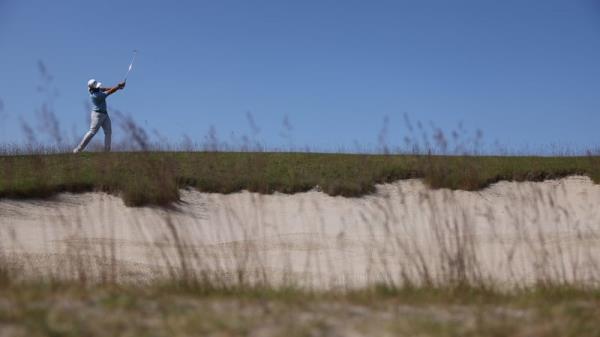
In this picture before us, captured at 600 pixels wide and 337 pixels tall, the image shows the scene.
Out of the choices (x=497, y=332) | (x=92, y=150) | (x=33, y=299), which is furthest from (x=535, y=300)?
(x=92, y=150)

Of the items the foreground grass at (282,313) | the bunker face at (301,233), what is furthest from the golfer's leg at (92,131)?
the foreground grass at (282,313)

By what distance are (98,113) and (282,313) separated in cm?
981

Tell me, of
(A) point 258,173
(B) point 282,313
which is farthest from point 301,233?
(B) point 282,313

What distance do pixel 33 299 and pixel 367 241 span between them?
20.4 ft

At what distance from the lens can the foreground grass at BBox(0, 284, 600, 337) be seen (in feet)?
11.1

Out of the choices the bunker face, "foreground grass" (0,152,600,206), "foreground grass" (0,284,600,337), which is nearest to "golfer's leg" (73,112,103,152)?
"foreground grass" (0,152,600,206)

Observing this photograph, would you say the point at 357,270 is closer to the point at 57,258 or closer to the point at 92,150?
the point at 57,258

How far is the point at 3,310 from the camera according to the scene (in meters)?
3.59

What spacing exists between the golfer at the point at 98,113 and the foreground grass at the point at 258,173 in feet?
2.16

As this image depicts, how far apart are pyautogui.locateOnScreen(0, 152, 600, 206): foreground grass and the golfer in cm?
66

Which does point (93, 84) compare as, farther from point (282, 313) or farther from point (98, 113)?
point (282, 313)

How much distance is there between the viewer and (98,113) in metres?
12.2

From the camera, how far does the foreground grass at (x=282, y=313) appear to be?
11.1ft

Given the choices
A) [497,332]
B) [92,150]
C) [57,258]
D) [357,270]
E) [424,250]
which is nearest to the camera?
[497,332]
